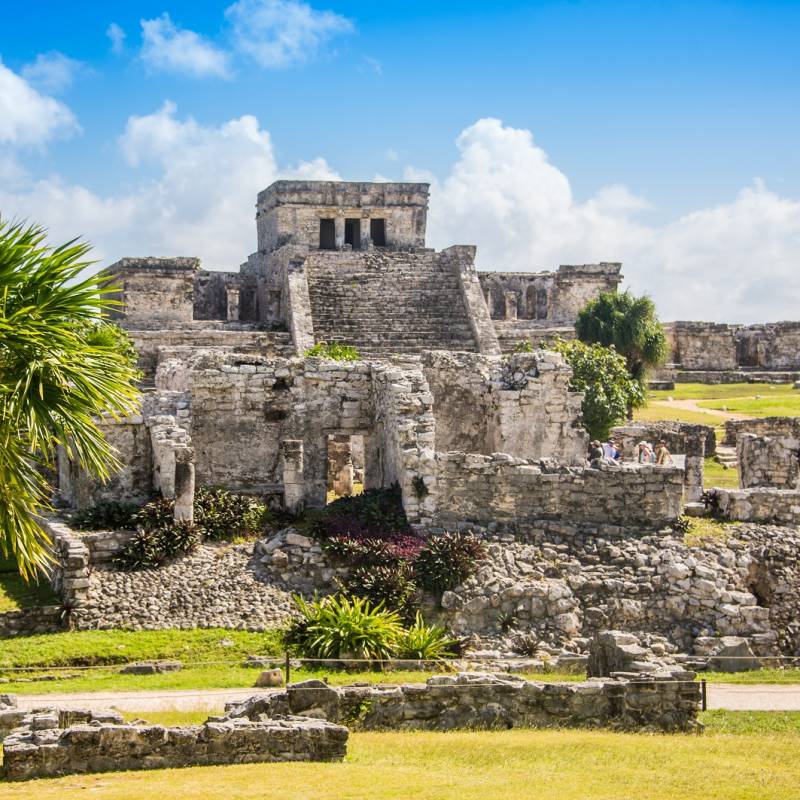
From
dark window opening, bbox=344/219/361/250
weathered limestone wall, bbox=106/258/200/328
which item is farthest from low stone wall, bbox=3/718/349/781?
dark window opening, bbox=344/219/361/250

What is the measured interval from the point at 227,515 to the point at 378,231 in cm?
Result: 2596

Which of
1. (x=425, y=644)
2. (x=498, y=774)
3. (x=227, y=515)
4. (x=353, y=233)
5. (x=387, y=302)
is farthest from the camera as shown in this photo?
(x=353, y=233)

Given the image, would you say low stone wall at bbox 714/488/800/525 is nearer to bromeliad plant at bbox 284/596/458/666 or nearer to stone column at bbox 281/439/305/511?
bromeliad plant at bbox 284/596/458/666

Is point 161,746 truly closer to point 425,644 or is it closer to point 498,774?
point 498,774

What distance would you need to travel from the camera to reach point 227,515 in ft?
62.6

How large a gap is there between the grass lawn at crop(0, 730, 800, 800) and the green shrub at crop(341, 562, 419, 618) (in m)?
4.87

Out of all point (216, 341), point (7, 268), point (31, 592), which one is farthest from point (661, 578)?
point (216, 341)

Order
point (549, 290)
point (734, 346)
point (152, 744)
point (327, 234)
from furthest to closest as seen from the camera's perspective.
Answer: point (734, 346)
point (549, 290)
point (327, 234)
point (152, 744)

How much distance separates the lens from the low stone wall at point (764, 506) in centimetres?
1930

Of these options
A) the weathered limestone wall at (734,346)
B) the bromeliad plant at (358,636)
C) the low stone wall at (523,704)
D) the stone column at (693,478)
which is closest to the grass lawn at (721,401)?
the weathered limestone wall at (734,346)

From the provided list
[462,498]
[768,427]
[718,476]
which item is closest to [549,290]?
[768,427]

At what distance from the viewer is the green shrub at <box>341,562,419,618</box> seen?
1694cm

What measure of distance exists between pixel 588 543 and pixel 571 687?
5.74 metres

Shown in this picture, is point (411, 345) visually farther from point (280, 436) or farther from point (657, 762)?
point (657, 762)
